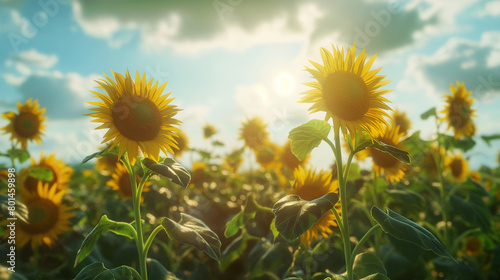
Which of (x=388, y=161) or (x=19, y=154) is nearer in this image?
(x=388, y=161)

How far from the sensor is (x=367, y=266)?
1.60m

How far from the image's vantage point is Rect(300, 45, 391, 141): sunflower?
148 centimetres

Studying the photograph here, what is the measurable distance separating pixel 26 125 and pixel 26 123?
0.06 ft

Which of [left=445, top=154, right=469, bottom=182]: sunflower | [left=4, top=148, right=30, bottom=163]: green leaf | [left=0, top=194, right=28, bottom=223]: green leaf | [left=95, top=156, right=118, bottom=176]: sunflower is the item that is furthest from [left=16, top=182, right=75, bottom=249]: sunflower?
[left=445, top=154, right=469, bottom=182]: sunflower

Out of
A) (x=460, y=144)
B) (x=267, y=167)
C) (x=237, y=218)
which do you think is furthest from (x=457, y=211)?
(x=267, y=167)

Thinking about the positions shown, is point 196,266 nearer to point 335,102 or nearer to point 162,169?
point 162,169

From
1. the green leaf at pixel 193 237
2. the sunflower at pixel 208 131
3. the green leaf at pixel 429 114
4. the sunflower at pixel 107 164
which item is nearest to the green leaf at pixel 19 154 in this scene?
the sunflower at pixel 107 164

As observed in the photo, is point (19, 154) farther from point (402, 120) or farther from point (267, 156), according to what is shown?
point (402, 120)

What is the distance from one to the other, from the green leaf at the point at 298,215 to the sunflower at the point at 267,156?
11.3 feet

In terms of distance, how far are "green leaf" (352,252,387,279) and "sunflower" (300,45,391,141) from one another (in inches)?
22.0

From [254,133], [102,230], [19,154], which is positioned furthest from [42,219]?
[254,133]

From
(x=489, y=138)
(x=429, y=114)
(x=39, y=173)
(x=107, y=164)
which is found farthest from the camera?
(x=107, y=164)

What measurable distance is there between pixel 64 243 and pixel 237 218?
1.61 m

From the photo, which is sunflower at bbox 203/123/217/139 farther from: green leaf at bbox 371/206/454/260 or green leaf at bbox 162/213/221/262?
green leaf at bbox 371/206/454/260
